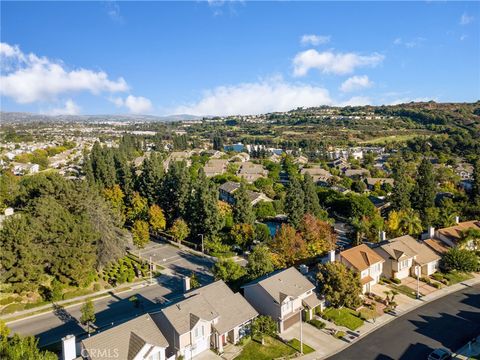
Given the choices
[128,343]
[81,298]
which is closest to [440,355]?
[128,343]

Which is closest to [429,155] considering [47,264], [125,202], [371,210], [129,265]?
[371,210]

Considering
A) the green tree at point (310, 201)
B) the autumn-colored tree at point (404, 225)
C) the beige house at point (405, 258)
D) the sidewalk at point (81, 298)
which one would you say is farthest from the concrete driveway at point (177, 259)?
the autumn-colored tree at point (404, 225)

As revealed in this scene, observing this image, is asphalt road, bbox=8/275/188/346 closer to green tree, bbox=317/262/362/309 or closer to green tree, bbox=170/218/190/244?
green tree, bbox=170/218/190/244

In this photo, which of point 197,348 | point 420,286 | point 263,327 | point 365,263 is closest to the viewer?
point 197,348

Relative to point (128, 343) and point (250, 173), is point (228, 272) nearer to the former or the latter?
point (128, 343)

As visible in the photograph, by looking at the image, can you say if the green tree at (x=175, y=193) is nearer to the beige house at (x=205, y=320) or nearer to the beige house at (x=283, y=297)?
the beige house at (x=283, y=297)

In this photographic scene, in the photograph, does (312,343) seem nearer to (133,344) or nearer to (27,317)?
(133,344)
